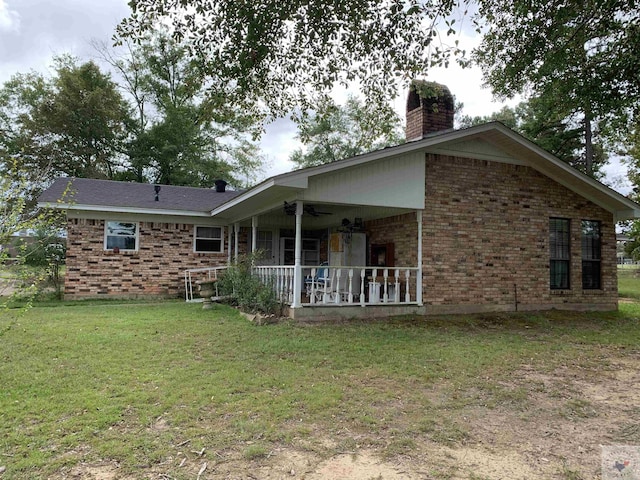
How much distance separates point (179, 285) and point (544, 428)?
12.0 metres

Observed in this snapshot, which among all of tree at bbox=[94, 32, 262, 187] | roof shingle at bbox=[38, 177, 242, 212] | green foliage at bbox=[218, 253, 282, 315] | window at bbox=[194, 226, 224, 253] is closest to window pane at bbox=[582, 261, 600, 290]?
green foliage at bbox=[218, 253, 282, 315]

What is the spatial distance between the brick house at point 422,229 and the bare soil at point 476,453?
510 centimetres

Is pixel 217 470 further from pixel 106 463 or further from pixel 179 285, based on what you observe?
pixel 179 285

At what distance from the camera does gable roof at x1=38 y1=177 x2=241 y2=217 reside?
12844 millimetres

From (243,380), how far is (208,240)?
10.0 m

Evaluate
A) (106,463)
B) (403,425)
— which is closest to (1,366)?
(106,463)

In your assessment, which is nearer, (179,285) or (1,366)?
(1,366)

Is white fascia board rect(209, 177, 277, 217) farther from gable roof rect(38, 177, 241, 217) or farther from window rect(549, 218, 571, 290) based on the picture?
window rect(549, 218, 571, 290)

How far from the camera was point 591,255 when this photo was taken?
11672 mm

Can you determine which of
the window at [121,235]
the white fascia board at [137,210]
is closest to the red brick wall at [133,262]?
the window at [121,235]

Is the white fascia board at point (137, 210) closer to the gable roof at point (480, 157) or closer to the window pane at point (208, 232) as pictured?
the window pane at point (208, 232)

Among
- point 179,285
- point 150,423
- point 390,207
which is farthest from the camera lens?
point 179,285

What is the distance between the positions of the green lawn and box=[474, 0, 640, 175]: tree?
16.1 ft

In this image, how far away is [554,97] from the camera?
32.6 ft
